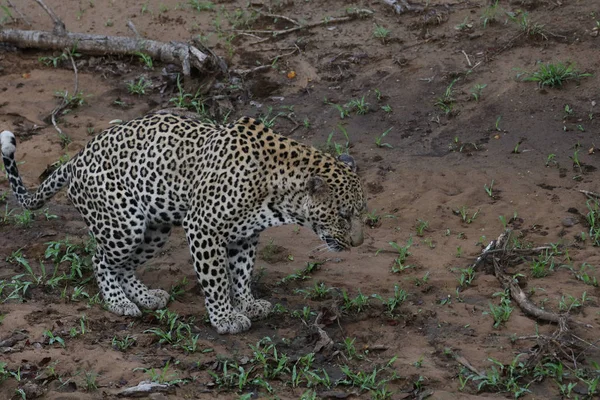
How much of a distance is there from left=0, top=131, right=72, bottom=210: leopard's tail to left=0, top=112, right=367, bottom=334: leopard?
1cm

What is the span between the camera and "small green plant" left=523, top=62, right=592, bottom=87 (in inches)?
458

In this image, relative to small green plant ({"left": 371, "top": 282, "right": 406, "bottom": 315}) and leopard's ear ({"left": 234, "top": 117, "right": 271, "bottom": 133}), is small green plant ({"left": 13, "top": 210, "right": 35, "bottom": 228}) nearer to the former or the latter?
leopard's ear ({"left": 234, "top": 117, "right": 271, "bottom": 133})

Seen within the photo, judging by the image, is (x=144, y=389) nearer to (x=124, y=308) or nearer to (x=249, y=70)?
(x=124, y=308)

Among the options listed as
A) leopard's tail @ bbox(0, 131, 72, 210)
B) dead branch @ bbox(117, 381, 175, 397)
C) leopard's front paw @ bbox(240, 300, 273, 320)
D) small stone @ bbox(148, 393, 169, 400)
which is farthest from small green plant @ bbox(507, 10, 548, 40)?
small stone @ bbox(148, 393, 169, 400)

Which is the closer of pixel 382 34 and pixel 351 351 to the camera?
pixel 351 351

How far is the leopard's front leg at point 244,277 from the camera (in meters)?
8.16

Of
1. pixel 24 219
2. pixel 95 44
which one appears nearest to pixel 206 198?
pixel 24 219

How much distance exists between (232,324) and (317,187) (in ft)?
4.79

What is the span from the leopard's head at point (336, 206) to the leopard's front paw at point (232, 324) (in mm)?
1040

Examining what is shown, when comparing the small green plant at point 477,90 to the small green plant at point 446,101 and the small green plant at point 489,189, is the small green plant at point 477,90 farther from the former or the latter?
the small green plant at point 489,189

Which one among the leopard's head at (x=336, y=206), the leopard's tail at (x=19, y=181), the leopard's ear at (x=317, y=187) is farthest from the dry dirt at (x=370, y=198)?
the leopard's ear at (x=317, y=187)

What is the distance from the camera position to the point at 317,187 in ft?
24.2

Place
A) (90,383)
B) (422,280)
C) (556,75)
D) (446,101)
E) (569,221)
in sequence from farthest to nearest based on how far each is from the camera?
(446,101), (556,75), (569,221), (422,280), (90,383)

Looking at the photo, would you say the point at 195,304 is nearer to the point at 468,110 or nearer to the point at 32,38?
the point at 468,110
